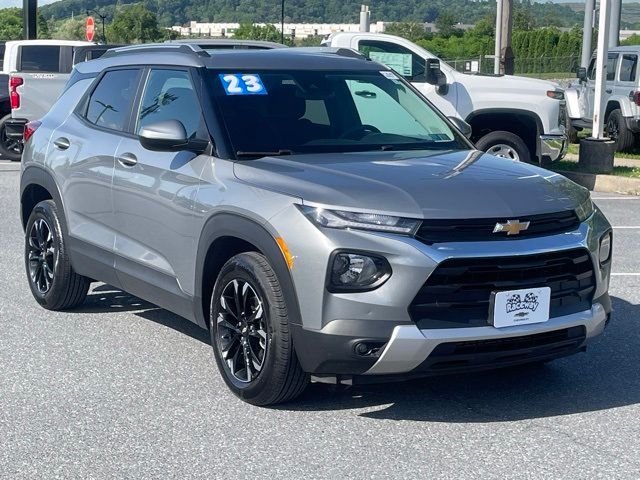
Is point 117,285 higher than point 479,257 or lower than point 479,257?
lower

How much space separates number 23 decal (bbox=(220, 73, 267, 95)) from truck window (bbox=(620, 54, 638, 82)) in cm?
1588

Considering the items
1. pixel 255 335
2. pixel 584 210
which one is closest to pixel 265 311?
pixel 255 335

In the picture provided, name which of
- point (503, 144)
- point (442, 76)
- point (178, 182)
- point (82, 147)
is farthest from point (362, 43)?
point (178, 182)

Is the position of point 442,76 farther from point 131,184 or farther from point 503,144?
point 131,184

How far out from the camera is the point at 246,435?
520 cm

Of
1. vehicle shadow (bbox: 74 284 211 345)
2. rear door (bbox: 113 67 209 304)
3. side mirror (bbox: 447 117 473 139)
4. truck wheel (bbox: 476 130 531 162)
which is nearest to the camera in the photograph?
rear door (bbox: 113 67 209 304)

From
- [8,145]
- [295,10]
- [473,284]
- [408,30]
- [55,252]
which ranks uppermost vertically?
[295,10]

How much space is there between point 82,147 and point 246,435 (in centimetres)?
275

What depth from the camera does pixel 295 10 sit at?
15725 centimetres

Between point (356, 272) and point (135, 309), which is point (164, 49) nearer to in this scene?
point (135, 309)

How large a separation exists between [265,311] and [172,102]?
1746 millimetres

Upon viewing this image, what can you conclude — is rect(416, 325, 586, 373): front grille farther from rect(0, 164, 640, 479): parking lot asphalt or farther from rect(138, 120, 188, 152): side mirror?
rect(138, 120, 188, 152): side mirror

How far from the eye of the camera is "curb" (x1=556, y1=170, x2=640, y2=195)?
50.1ft

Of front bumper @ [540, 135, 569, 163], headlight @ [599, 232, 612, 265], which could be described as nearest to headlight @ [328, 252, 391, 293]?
headlight @ [599, 232, 612, 265]
